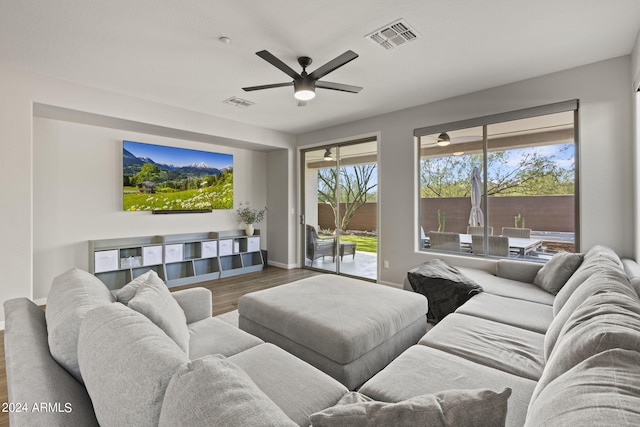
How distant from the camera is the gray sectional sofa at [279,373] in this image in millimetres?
662

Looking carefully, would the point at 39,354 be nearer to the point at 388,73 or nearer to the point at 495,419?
the point at 495,419

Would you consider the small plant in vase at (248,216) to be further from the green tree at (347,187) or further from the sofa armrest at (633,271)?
the sofa armrest at (633,271)

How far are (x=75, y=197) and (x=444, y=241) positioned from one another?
203 inches

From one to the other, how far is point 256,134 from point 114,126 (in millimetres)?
2122

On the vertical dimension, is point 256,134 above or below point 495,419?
above

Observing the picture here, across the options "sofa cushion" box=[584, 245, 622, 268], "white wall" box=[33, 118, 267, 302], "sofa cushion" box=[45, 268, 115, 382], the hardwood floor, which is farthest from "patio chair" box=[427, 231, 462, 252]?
"white wall" box=[33, 118, 267, 302]

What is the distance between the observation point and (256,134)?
5387mm

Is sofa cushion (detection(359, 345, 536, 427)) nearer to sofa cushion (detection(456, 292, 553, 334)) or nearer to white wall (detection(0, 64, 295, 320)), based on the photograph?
sofa cushion (detection(456, 292, 553, 334))

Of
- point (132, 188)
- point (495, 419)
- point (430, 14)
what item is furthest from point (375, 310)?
point (132, 188)

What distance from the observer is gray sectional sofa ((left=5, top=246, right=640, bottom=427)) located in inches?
26.1

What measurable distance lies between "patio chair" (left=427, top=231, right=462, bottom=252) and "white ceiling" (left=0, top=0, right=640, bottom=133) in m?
1.91

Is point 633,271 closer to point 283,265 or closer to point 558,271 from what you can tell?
point 558,271

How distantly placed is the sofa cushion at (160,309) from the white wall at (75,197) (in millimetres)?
3280

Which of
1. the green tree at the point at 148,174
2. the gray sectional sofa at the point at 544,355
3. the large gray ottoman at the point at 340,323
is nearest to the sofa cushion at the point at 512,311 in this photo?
the gray sectional sofa at the point at 544,355
